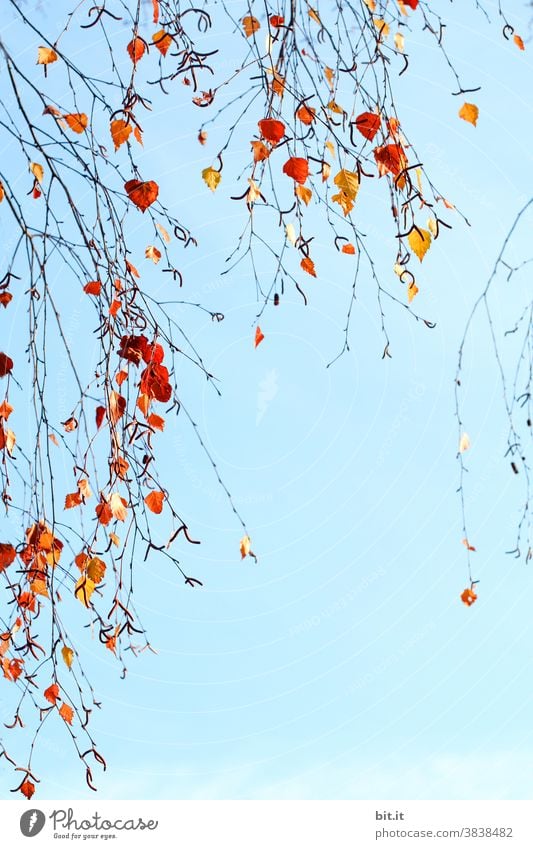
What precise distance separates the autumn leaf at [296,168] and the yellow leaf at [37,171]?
436 millimetres

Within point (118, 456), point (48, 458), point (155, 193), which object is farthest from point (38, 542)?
point (155, 193)

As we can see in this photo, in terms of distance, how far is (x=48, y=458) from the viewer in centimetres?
143

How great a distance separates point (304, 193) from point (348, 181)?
0.49 ft

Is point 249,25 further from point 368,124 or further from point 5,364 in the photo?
point 5,364

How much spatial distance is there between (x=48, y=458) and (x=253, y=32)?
2.64 ft

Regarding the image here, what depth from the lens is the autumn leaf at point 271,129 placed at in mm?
A: 1369

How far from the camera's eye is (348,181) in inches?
53.0

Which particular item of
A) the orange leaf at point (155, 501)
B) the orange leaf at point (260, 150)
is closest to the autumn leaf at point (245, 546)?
the orange leaf at point (155, 501)

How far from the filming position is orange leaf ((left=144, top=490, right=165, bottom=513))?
144 cm

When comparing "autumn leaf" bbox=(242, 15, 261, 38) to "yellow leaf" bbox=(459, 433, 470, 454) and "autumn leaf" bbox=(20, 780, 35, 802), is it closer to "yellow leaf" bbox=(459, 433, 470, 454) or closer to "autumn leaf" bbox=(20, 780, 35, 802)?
"yellow leaf" bbox=(459, 433, 470, 454)

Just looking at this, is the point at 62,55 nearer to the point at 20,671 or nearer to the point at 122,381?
the point at 122,381

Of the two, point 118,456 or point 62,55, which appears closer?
point 118,456

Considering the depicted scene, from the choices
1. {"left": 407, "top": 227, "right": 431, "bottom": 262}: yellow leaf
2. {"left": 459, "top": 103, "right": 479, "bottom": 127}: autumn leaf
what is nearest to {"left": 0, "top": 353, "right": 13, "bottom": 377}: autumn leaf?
{"left": 407, "top": 227, "right": 431, "bottom": 262}: yellow leaf

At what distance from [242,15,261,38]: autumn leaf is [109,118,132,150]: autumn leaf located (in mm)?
293
